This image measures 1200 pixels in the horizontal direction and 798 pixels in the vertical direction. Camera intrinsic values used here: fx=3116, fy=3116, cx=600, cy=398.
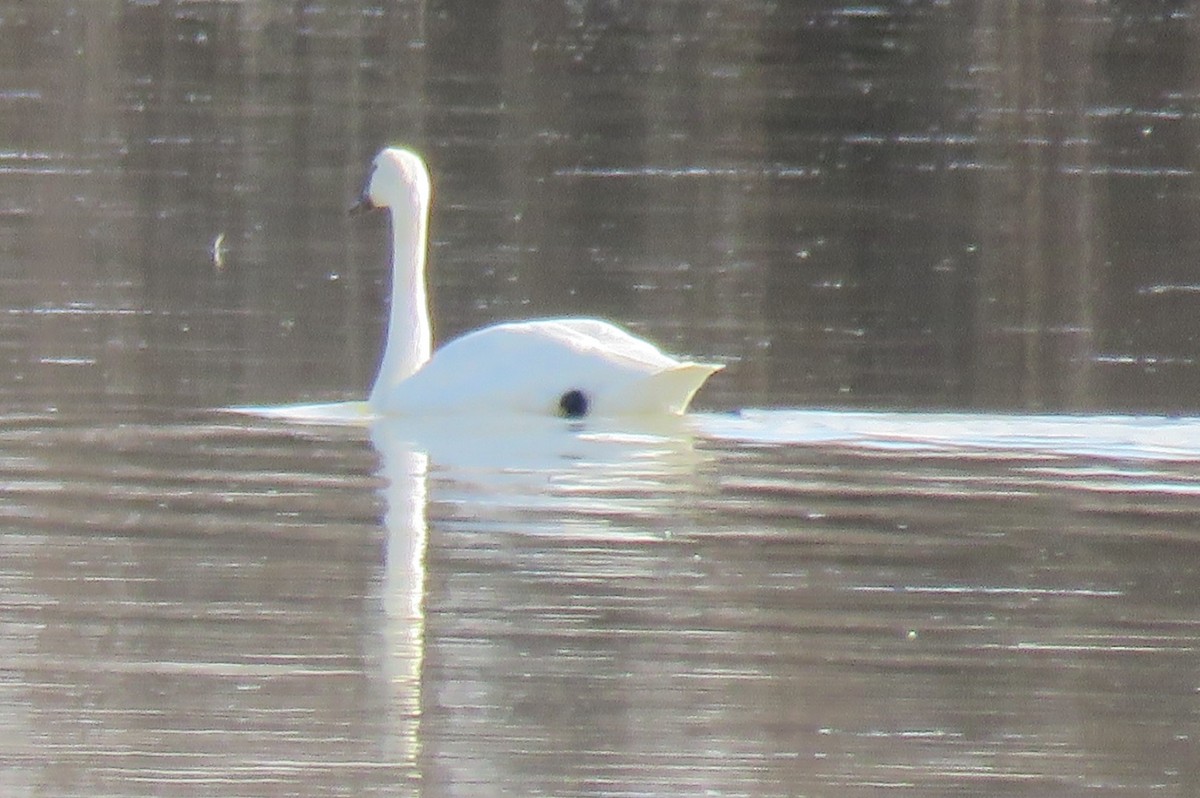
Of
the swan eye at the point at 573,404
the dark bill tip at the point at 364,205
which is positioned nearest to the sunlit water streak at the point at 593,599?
the swan eye at the point at 573,404

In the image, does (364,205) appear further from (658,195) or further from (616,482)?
(658,195)

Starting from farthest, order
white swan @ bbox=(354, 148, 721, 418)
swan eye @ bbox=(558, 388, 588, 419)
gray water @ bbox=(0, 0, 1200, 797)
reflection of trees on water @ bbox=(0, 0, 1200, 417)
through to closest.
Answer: reflection of trees on water @ bbox=(0, 0, 1200, 417) < swan eye @ bbox=(558, 388, 588, 419) < white swan @ bbox=(354, 148, 721, 418) < gray water @ bbox=(0, 0, 1200, 797)

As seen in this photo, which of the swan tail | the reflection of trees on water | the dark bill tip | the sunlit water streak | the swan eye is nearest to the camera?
the sunlit water streak

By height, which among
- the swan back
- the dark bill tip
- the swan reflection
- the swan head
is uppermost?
the swan head

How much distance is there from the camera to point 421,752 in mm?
6586

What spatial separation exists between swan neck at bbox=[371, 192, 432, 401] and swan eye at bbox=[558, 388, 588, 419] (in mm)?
826

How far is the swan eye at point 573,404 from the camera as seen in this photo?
1192 centimetres

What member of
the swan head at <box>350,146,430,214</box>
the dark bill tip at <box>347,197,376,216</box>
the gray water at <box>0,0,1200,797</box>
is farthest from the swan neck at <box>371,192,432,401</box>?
the gray water at <box>0,0,1200,797</box>

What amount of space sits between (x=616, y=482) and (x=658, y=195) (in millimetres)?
10743

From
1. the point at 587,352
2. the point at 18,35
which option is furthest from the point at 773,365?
the point at 18,35

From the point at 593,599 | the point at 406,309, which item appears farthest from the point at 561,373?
the point at 593,599

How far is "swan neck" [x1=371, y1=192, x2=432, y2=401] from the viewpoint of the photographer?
41.5 ft

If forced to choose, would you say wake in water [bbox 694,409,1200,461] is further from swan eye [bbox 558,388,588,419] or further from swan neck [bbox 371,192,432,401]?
swan neck [bbox 371,192,432,401]

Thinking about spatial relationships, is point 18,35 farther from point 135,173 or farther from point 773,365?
point 773,365
